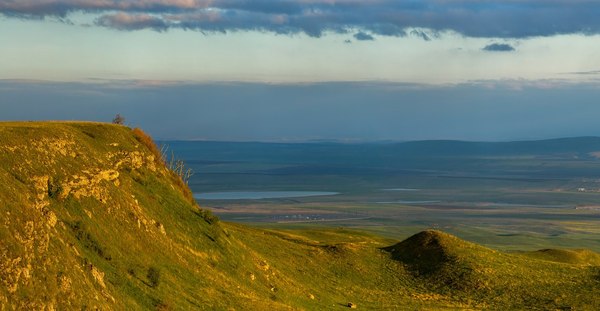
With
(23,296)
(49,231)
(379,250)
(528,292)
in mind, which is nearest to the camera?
(23,296)

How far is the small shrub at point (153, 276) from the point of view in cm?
5234

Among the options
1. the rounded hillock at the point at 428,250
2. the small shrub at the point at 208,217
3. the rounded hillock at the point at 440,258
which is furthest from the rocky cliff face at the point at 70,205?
the rounded hillock at the point at 428,250

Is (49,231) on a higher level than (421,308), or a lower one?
higher

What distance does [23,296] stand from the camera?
3950 centimetres

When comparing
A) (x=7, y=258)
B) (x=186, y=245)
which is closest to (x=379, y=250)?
(x=186, y=245)

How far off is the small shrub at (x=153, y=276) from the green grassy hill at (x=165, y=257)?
86mm

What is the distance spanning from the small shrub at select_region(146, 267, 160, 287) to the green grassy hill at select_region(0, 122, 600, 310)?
0.09 metres

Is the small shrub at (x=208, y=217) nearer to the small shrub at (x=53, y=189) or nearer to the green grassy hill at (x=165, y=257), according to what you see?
the green grassy hill at (x=165, y=257)

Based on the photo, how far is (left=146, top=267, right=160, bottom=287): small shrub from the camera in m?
52.3

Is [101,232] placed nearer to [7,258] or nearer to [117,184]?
[117,184]

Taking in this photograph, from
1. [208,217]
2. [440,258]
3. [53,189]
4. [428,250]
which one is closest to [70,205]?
[53,189]

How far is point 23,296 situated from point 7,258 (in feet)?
6.30

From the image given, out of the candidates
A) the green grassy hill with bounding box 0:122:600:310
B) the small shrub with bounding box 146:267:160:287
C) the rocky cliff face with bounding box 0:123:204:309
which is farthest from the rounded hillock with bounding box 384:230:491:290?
the small shrub with bounding box 146:267:160:287

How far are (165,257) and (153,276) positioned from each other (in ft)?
18.6
